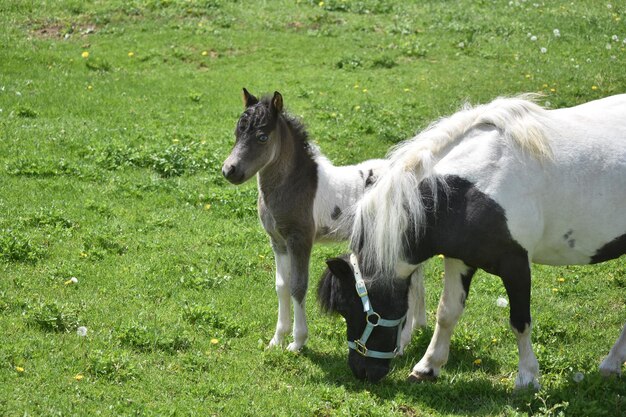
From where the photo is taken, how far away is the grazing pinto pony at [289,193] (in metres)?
7.24

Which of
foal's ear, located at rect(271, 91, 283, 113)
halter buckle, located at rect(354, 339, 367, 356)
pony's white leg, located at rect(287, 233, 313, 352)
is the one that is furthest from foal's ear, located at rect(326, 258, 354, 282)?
foal's ear, located at rect(271, 91, 283, 113)

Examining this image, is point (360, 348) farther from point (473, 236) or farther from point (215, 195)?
point (215, 195)

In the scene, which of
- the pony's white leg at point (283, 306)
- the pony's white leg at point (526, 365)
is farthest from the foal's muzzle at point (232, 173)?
the pony's white leg at point (526, 365)

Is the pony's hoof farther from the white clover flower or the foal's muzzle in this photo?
the white clover flower

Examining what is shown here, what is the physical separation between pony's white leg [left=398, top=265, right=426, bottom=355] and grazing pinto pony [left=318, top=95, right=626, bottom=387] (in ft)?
0.73

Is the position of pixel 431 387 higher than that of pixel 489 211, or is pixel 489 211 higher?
pixel 489 211

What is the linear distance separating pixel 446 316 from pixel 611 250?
4.49 feet

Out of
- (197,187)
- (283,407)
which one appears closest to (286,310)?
(283,407)

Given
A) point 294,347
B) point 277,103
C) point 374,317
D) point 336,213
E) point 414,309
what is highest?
point 277,103

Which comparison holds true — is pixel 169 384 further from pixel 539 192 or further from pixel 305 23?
pixel 305 23

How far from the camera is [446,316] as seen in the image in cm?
698

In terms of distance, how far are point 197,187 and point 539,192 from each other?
538cm

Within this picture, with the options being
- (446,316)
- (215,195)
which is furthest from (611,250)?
(215,195)

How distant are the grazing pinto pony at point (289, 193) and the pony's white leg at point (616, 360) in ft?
5.21
